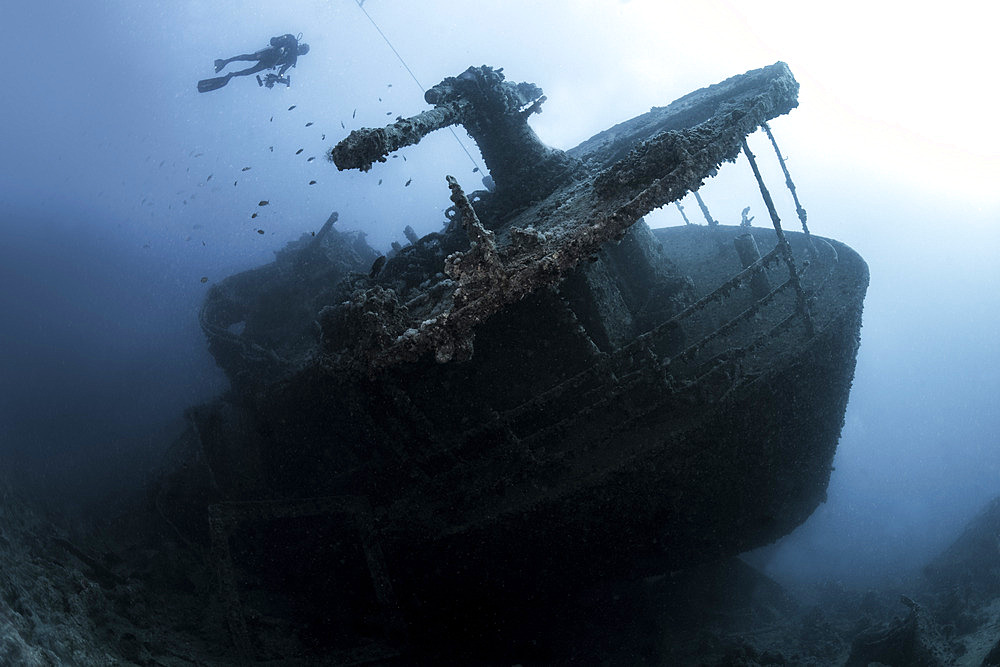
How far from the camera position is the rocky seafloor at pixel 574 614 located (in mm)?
5617

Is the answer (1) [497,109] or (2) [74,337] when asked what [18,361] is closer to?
(2) [74,337]

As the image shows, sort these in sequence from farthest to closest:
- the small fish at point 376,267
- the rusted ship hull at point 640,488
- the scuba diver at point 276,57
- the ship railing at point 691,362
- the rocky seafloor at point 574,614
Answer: the scuba diver at point 276,57 < the small fish at point 376,267 < the rusted ship hull at point 640,488 < the rocky seafloor at point 574,614 < the ship railing at point 691,362

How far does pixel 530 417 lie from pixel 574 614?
3.82 meters

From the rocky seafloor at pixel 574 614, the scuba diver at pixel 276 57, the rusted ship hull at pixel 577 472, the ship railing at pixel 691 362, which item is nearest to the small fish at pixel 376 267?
the rusted ship hull at pixel 577 472

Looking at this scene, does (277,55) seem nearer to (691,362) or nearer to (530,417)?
(530,417)

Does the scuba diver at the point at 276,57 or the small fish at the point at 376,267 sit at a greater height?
the scuba diver at the point at 276,57

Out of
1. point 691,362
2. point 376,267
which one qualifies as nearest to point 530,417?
point 691,362

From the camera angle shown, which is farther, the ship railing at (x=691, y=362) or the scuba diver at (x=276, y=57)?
the scuba diver at (x=276, y=57)

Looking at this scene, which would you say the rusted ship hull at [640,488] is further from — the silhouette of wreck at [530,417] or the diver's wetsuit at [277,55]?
the diver's wetsuit at [277,55]

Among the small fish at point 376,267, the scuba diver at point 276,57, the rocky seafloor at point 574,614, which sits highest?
the scuba diver at point 276,57

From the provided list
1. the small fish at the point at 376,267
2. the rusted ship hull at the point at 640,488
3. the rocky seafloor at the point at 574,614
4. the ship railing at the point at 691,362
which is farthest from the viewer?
the small fish at the point at 376,267

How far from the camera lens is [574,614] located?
786 cm

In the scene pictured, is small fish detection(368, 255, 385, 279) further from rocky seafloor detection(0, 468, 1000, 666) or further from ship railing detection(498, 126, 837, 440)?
rocky seafloor detection(0, 468, 1000, 666)

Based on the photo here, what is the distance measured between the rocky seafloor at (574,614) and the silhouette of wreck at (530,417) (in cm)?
98
